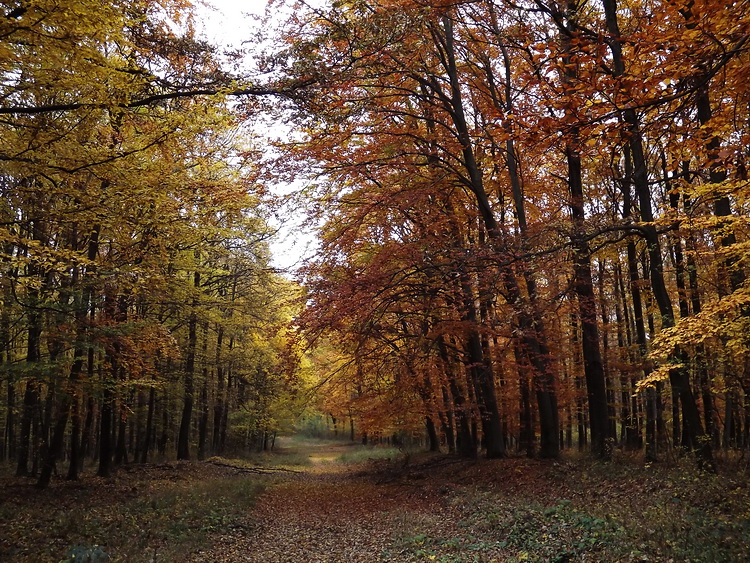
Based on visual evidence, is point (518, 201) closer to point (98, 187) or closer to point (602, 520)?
point (602, 520)

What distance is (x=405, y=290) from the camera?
537 inches

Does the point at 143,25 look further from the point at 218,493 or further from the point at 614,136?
the point at 218,493

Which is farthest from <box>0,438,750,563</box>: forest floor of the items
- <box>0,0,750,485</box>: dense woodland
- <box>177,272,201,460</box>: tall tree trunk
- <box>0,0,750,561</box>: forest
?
<box>177,272,201,460</box>: tall tree trunk

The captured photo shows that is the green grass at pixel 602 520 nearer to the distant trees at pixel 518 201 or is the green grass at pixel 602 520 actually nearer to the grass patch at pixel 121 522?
the distant trees at pixel 518 201

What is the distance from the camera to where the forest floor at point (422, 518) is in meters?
7.01

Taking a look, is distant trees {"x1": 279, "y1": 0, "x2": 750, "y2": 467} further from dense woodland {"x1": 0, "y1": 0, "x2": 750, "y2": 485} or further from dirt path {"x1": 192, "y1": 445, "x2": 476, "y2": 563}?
dirt path {"x1": 192, "y1": 445, "x2": 476, "y2": 563}

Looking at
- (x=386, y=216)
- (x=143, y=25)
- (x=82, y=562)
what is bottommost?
(x=82, y=562)

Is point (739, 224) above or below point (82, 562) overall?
above

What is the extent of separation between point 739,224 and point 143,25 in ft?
36.9

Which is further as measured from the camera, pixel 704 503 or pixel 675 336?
pixel 675 336

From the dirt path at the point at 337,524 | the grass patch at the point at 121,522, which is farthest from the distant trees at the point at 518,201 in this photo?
the grass patch at the point at 121,522

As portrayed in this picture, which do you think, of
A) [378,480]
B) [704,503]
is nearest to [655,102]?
[704,503]

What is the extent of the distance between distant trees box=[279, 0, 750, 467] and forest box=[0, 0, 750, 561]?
0.09 m

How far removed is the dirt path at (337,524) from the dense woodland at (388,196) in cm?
285
